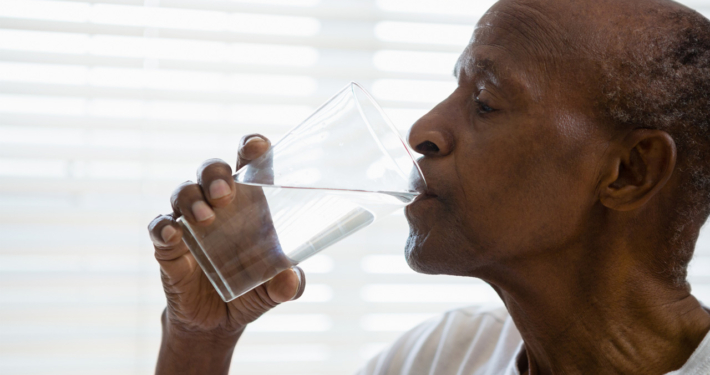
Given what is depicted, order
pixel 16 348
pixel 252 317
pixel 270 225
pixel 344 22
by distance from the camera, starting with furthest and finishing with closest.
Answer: pixel 344 22 < pixel 16 348 < pixel 252 317 < pixel 270 225

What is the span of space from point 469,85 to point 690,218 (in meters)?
0.45

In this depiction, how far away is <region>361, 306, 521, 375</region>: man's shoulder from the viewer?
4.68 feet

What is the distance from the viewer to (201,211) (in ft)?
2.95

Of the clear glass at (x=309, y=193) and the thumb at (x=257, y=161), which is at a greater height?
the thumb at (x=257, y=161)

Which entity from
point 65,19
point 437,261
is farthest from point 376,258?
point 65,19

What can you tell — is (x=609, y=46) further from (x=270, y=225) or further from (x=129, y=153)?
(x=129, y=153)

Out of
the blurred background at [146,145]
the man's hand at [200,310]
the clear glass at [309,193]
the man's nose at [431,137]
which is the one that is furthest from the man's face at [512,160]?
the blurred background at [146,145]

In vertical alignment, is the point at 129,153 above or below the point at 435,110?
above

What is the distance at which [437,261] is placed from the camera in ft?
3.56

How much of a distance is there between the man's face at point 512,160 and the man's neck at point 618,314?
67mm

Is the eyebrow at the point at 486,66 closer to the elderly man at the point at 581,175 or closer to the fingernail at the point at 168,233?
the elderly man at the point at 581,175

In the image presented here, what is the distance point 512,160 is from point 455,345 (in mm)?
591

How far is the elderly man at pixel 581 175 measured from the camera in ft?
3.39

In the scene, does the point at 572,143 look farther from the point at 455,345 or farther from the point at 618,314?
the point at 455,345
